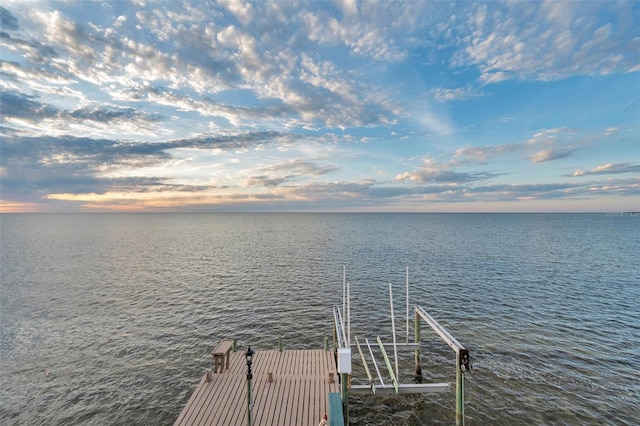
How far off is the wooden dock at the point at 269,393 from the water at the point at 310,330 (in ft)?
10.3

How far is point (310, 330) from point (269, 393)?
12.6 meters

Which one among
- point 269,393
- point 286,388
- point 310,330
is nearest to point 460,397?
point 286,388

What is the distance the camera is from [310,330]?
26.8m

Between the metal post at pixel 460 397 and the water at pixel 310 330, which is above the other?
Answer: the metal post at pixel 460 397

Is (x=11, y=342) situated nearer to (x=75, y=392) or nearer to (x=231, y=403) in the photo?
(x=75, y=392)

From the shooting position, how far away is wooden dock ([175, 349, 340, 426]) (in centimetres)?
1272

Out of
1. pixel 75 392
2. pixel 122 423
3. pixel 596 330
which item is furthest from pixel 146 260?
pixel 596 330

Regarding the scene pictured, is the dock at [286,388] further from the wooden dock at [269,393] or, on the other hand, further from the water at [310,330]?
the water at [310,330]

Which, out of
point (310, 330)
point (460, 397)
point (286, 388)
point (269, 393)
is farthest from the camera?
point (310, 330)

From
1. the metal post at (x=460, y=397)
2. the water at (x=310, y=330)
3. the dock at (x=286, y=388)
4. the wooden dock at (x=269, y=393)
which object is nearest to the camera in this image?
the dock at (x=286, y=388)

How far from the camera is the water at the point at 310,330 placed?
16.7m

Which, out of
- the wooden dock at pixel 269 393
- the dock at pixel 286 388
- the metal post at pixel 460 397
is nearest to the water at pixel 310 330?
Result: the metal post at pixel 460 397

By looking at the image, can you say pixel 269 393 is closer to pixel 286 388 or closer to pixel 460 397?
pixel 286 388

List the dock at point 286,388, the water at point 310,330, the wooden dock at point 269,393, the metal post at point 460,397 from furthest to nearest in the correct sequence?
the water at point 310,330, the metal post at point 460,397, the wooden dock at point 269,393, the dock at point 286,388
